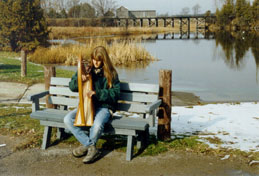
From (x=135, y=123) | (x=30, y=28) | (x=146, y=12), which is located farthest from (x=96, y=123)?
(x=146, y=12)

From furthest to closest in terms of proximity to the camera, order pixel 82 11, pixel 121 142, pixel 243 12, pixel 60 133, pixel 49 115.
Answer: pixel 82 11
pixel 243 12
pixel 60 133
pixel 121 142
pixel 49 115

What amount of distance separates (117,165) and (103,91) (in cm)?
94

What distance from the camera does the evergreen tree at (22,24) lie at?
2212 centimetres

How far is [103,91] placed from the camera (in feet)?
14.7

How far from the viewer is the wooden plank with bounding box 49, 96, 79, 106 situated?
5.20 meters

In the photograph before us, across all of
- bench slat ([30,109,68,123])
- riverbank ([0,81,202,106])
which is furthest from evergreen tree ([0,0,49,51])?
bench slat ([30,109,68,123])

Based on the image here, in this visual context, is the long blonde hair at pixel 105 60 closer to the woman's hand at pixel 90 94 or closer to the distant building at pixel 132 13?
the woman's hand at pixel 90 94

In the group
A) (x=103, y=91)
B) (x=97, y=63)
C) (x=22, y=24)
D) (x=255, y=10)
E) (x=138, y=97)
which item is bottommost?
(x=138, y=97)

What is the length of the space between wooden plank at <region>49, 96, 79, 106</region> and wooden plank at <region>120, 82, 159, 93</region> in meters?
0.79

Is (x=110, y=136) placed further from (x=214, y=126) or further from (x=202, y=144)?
(x=214, y=126)

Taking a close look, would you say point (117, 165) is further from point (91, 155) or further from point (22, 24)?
point (22, 24)

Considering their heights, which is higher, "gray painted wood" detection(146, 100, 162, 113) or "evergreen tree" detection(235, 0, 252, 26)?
"evergreen tree" detection(235, 0, 252, 26)

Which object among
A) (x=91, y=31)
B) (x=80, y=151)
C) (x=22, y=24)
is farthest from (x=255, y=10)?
(x=80, y=151)

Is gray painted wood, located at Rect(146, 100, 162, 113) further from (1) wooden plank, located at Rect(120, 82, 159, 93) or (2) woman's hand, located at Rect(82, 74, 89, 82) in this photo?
(2) woman's hand, located at Rect(82, 74, 89, 82)
